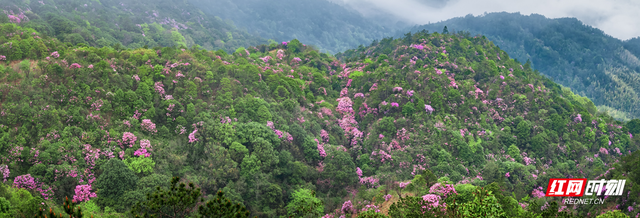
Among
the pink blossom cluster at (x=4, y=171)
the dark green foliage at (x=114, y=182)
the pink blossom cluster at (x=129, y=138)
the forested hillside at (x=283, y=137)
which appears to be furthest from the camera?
the pink blossom cluster at (x=129, y=138)

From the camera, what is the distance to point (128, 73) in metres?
34.5

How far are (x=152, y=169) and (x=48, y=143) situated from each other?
693 centimetres

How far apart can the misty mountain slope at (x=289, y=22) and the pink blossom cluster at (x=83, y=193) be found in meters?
145

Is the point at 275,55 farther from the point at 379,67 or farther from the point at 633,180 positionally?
the point at 633,180

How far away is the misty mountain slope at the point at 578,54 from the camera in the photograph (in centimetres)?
8988

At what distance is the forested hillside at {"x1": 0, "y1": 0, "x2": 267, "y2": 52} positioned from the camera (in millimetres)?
51969

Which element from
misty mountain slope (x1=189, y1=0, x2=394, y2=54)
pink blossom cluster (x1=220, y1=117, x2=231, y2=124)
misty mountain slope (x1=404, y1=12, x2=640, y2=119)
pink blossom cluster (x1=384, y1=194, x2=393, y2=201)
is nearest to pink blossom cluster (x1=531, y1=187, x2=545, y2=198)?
pink blossom cluster (x1=384, y1=194, x2=393, y2=201)

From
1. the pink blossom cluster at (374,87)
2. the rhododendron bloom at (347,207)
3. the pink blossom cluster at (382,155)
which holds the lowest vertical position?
the rhododendron bloom at (347,207)

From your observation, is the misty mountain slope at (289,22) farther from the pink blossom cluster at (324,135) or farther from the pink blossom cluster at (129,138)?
the pink blossom cluster at (129,138)

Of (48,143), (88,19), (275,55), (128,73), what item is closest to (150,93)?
(128,73)

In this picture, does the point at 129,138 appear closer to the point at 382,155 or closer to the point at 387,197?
the point at 387,197

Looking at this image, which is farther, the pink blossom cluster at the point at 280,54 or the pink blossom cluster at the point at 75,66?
the pink blossom cluster at the point at 280,54

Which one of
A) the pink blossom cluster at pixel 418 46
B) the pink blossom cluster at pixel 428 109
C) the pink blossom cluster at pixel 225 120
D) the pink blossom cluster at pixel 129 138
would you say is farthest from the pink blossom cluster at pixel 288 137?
the pink blossom cluster at pixel 418 46

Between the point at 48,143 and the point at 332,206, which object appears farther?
the point at 332,206
